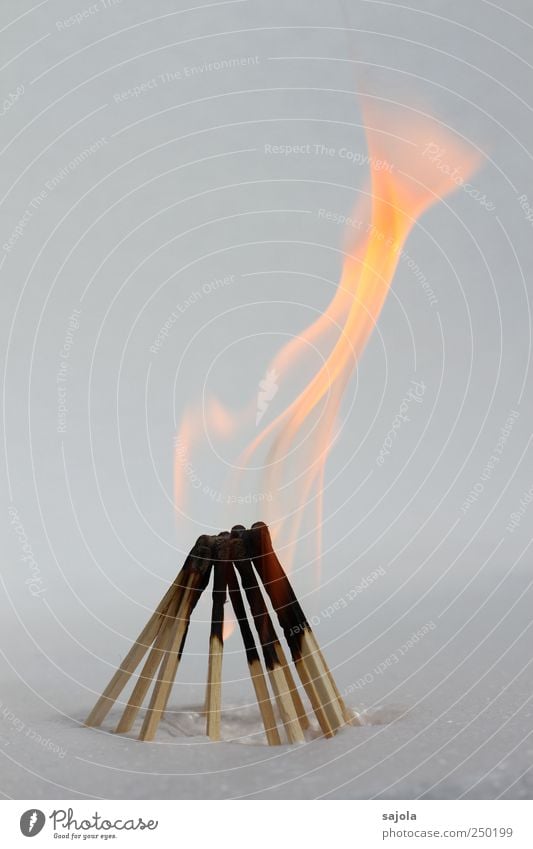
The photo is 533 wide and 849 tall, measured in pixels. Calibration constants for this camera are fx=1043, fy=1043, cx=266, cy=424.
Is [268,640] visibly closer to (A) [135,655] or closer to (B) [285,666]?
(B) [285,666]

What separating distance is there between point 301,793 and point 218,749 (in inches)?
11.7

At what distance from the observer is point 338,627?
11.6 ft

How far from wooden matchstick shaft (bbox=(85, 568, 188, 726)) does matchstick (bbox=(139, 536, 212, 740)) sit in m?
0.03

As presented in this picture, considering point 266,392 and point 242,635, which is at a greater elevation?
point 266,392

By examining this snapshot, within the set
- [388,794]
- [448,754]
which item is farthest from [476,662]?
[388,794]

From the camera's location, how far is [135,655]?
239cm

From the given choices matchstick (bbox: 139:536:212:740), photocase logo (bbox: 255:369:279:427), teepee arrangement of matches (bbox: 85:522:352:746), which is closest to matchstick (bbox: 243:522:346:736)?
teepee arrangement of matches (bbox: 85:522:352:746)
